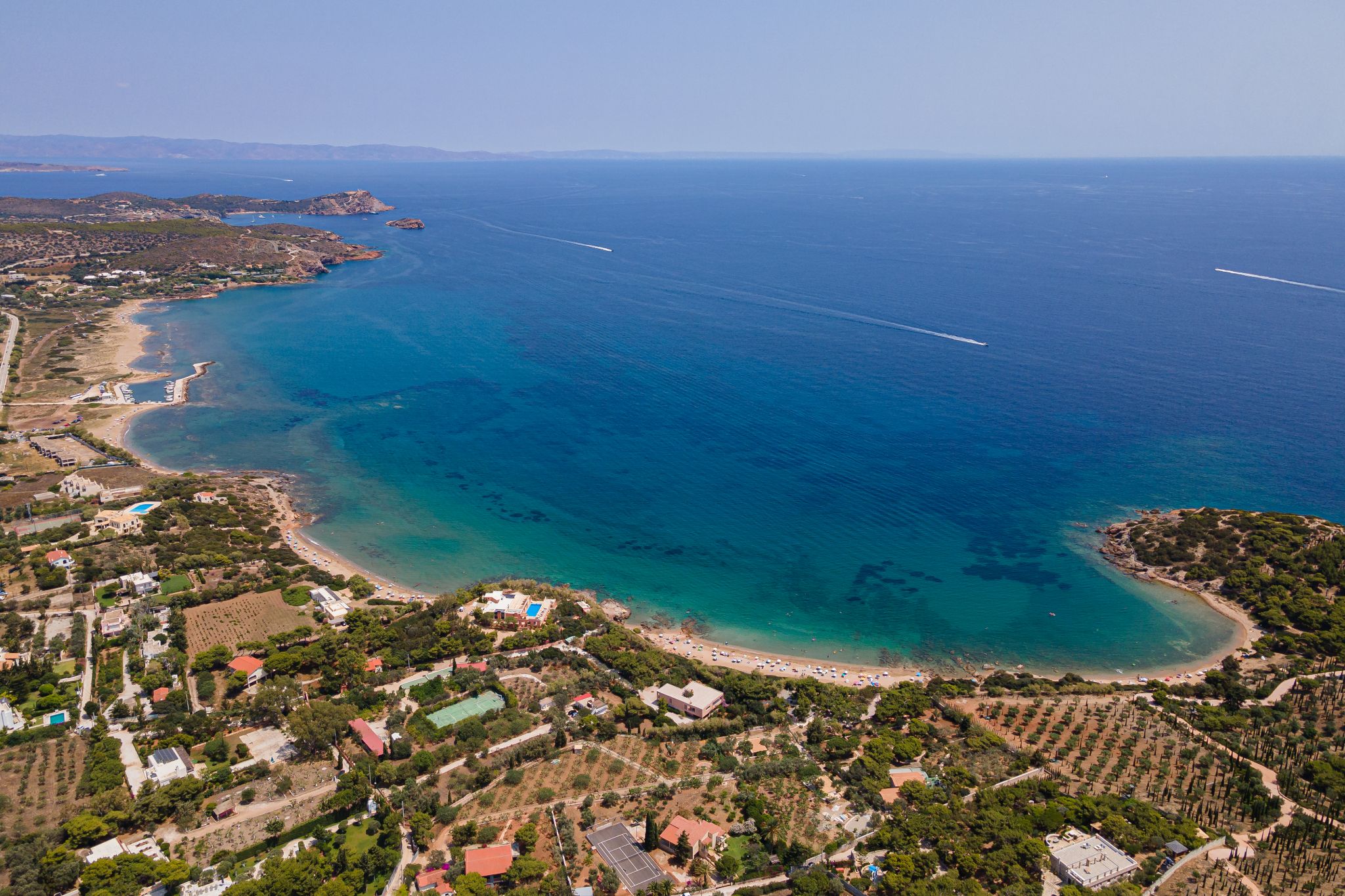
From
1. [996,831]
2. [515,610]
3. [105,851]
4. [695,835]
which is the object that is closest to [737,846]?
[695,835]

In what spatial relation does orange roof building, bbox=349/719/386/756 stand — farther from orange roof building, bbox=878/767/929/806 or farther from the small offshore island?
orange roof building, bbox=878/767/929/806

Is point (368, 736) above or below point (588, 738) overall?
above

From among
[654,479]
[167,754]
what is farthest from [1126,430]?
[167,754]

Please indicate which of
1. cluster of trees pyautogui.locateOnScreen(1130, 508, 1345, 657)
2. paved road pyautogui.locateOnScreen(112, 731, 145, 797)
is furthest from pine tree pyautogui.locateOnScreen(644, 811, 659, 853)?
cluster of trees pyautogui.locateOnScreen(1130, 508, 1345, 657)

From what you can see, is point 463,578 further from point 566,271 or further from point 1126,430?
point 566,271

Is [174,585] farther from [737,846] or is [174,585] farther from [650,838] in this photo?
[737,846]

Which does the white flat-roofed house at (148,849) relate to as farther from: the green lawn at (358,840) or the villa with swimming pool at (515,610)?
the villa with swimming pool at (515,610)
